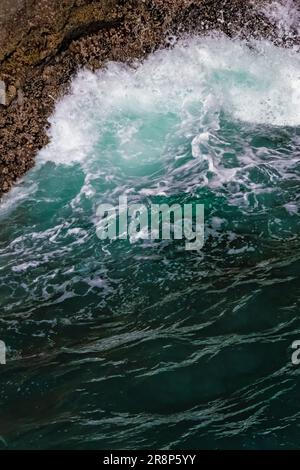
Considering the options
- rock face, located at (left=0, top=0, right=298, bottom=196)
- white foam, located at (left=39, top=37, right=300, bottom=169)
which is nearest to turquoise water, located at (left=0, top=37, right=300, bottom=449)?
white foam, located at (left=39, top=37, right=300, bottom=169)

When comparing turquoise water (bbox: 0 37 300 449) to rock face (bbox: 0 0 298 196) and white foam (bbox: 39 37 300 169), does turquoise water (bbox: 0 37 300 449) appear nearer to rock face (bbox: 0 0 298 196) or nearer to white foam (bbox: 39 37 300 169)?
white foam (bbox: 39 37 300 169)

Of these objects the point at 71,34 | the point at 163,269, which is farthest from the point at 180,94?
the point at 163,269

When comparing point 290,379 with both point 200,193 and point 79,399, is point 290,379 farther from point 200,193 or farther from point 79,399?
point 200,193

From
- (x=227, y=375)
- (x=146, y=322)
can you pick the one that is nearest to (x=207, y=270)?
(x=146, y=322)

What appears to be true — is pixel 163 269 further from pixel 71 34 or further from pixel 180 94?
pixel 71 34

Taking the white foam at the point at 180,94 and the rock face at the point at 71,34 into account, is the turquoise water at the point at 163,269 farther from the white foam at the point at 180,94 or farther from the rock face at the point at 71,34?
the rock face at the point at 71,34
